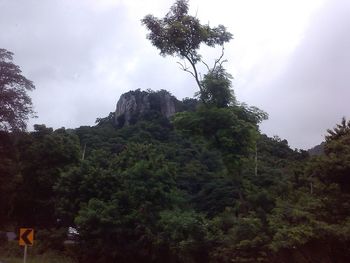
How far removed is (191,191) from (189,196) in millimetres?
3133

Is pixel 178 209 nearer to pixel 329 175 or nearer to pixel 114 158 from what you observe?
pixel 114 158

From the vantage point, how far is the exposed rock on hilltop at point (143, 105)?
219ft

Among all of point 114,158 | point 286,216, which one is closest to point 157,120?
point 114,158

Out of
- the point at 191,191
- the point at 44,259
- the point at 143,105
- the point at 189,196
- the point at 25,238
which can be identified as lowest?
the point at 44,259

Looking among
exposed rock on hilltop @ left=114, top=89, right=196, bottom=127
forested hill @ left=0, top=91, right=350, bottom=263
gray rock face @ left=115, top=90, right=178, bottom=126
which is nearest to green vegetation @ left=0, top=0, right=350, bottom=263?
forested hill @ left=0, top=91, right=350, bottom=263

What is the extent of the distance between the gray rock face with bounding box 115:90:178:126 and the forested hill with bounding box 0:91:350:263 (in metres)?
19.1

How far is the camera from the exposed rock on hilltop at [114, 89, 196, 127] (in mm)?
66625

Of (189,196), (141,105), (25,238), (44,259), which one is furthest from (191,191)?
(141,105)

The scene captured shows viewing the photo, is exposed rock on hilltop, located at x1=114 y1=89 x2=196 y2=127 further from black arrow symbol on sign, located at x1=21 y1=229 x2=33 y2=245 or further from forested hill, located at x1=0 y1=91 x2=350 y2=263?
black arrow symbol on sign, located at x1=21 y1=229 x2=33 y2=245

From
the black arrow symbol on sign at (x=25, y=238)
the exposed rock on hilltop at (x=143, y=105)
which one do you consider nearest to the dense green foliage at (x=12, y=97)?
the black arrow symbol on sign at (x=25, y=238)

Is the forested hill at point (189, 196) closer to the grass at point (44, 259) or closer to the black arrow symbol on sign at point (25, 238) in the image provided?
the grass at point (44, 259)

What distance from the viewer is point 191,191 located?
119ft

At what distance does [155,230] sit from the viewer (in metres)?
27.5

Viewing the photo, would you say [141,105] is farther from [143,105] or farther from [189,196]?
[189,196]
